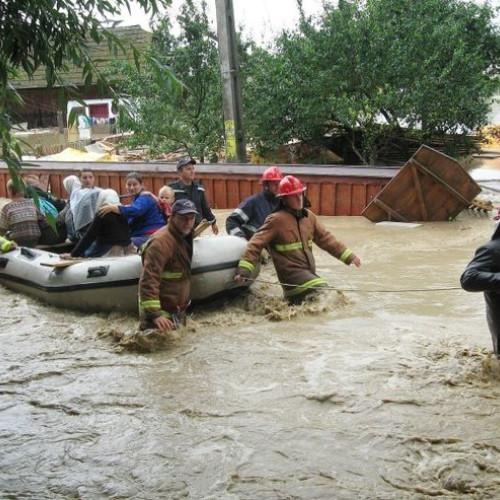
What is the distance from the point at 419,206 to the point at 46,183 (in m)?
8.89

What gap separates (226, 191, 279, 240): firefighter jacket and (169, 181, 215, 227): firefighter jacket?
16.1 inches

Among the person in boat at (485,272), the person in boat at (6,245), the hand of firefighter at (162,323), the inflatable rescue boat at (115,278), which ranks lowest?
the hand of firefighter at (162,323)

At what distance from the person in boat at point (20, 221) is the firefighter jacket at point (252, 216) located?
2.74 m

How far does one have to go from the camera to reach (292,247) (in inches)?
266

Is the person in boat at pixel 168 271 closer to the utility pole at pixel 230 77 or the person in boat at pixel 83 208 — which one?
the person in boat at pixel 83 208

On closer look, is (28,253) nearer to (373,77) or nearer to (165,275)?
(165,275)

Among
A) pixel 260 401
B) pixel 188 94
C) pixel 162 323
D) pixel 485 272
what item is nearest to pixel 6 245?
Result: pixel 162 323

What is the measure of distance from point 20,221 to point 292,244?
154 inches

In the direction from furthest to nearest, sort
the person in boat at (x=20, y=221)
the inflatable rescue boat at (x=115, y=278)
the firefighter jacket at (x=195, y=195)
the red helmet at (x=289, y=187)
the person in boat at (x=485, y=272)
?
the person in boat at (x=20, y=221), the firefighter jacket at (x=195, y=195), the inflatable rescue boat at (x=115, y=278), the red helmet at (x=289, y=187), the person in boat at (x=485, y=272)

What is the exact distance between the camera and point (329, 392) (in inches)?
199

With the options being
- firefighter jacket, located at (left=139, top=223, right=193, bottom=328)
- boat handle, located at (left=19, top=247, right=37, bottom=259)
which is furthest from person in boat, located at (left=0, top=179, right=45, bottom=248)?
firefighter jacket, located at (left=139, top=223, right=193, bottom=328)

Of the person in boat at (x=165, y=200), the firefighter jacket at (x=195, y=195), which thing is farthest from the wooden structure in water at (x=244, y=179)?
the person in boat at (x=165, y=200)

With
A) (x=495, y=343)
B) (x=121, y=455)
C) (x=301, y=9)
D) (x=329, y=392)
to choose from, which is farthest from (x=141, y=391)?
(x=301, y=9)

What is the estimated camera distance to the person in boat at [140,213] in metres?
7.30
